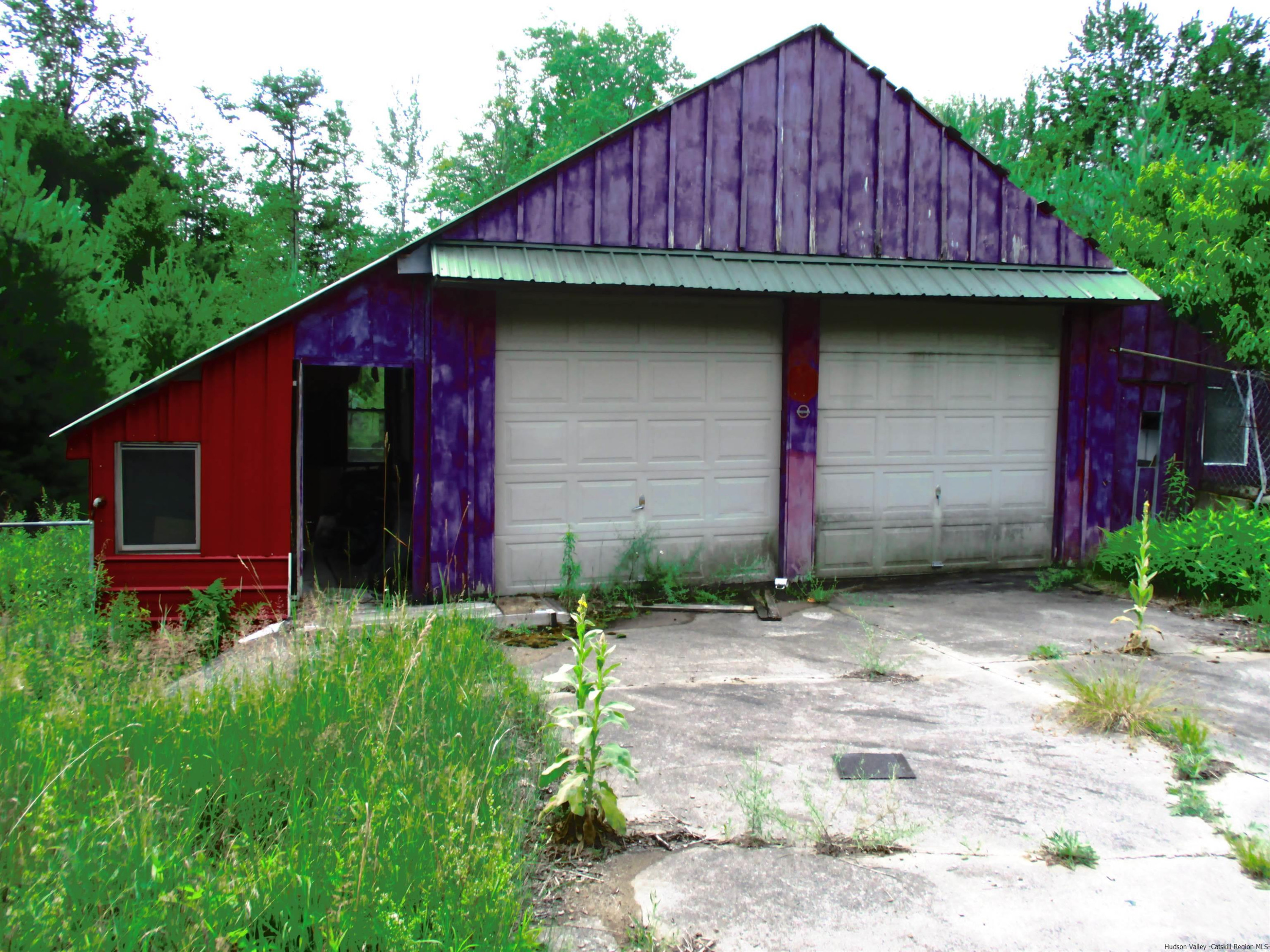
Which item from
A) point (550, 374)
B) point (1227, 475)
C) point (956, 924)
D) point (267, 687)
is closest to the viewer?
point (956, 924)

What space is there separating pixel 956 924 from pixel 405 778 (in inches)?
76.0

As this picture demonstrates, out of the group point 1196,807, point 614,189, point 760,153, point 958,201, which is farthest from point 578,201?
point 1196,807

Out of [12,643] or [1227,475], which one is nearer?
[12,643]

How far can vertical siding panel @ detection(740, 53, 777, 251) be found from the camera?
8.84 m

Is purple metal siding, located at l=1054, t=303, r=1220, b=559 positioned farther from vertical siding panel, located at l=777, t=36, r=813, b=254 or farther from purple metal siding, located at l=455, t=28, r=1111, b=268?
vertical siding panel, located at l=777, t=36, r=813, b=254

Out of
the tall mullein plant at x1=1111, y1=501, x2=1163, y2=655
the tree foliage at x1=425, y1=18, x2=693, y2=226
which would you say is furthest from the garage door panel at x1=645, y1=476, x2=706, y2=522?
the tree foliage at x1=425, y1=18, x2=693, y2=226

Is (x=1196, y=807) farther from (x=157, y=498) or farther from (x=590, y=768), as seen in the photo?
(x=157, y=498)

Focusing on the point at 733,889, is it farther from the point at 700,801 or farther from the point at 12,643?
the point at 12,643

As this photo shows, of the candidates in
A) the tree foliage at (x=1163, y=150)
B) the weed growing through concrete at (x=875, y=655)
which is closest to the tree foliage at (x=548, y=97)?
the tree foliage at (x=1163, y=150)

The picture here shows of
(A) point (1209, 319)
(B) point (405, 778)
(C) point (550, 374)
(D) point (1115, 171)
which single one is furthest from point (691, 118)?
(D) point (1115, 171)

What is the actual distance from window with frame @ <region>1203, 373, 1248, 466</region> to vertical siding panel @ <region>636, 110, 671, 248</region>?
6572 mm

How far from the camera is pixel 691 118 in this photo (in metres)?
8.69

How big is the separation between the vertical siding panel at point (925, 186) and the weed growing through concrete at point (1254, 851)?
660 cm

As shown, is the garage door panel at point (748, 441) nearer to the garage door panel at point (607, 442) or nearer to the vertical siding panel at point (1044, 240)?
the garage door panel at point (607, 442)
